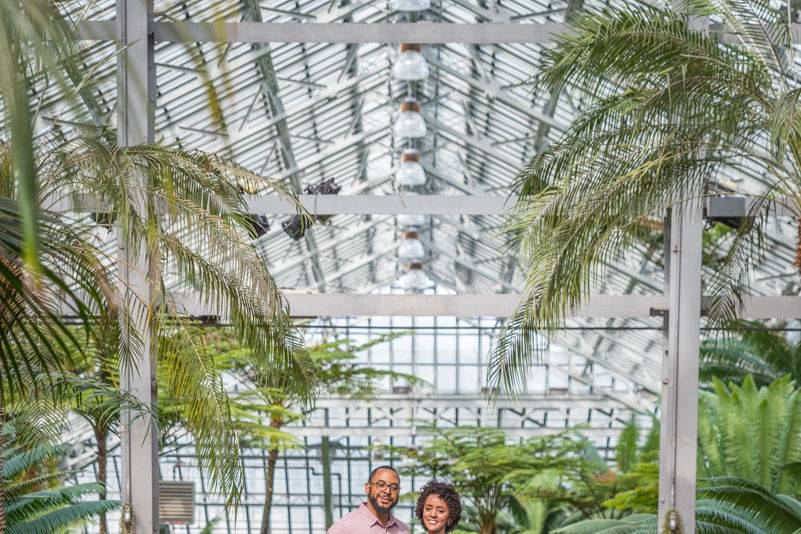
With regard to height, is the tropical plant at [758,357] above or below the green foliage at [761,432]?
above

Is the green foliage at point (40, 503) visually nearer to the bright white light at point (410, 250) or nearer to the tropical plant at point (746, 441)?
the tropical plant at point (746, 441)

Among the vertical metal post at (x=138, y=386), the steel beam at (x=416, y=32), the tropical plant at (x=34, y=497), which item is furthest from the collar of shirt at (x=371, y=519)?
the steel beam at (x=416, y=32)

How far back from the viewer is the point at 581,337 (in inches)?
1088

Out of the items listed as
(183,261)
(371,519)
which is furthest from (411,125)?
(371,519)

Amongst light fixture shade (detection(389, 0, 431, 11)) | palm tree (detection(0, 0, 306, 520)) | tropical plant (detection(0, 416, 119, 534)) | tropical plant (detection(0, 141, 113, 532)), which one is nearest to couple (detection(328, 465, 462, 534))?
tropical plant (detection(0, 141, 113, 532))

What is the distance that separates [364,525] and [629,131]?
14.6ft

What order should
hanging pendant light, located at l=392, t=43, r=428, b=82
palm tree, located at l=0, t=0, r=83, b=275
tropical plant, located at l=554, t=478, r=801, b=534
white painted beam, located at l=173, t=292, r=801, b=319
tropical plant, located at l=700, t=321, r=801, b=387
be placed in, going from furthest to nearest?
tropical plant, located at l=700, t=321, r=801, b=387, hanging pendant light, located at l=392, t=43, r=428, b=82, tropical plant, located at l=554, t=478, r=801, b=534, white painted beam, located at l=173, t=292, r=801, b=319, palm tree, located at l=0, t=0, r=83, b=275

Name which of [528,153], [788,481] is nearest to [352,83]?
[528,153]

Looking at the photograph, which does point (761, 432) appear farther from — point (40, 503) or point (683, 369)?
point (40, 503)

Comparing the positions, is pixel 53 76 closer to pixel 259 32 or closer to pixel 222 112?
pixel 222 112

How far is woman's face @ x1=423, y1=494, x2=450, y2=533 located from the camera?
3.28 meters

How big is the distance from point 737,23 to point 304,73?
397 inches

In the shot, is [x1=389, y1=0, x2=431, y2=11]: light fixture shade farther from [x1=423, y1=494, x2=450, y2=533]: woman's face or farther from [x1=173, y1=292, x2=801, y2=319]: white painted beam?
[x1=423, y1=494, x2=450, y2=533]: woman's face

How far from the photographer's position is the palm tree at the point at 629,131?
6.92 m
